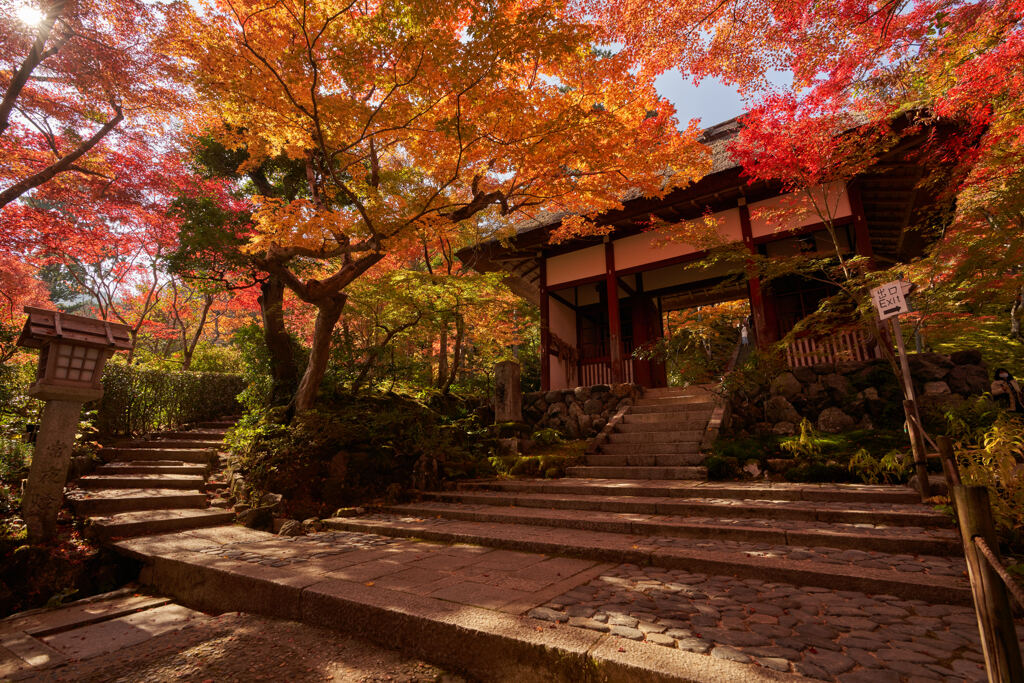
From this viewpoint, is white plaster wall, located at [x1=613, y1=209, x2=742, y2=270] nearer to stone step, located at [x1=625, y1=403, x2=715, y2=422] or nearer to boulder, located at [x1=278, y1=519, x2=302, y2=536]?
stone step, located at [x1=625, y1=403, x2=715, y2=422]

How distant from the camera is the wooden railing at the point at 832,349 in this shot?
8414 mm

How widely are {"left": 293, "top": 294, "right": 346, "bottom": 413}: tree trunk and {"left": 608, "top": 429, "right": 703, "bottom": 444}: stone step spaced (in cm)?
561

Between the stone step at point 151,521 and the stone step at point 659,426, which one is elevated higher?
the stone step at point 659,426

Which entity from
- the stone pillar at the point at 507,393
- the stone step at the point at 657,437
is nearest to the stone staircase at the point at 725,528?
the stone step at the point at 657,437

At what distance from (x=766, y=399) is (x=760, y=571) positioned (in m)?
5.59

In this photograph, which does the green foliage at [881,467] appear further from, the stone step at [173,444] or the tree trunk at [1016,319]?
the stone step at [173,444]

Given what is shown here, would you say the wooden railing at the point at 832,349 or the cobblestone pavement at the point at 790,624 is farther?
the wooden railing at the point at 832,349

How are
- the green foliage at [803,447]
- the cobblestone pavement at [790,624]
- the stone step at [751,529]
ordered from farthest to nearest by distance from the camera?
the green foliage at [803,447]
the stone step at [751,529]
the cobblestone pavement at [790,624]

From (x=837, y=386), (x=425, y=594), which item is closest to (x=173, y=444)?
(x=425, y=594)

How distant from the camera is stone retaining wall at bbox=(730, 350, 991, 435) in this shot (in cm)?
693

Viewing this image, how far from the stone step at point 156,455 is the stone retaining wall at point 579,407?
21.1 feet

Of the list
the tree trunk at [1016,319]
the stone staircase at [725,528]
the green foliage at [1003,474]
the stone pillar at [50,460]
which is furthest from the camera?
the tree trunk at [1016,319]

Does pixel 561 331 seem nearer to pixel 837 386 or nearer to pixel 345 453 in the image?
pixel 837 386

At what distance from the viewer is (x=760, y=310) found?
957 cm
